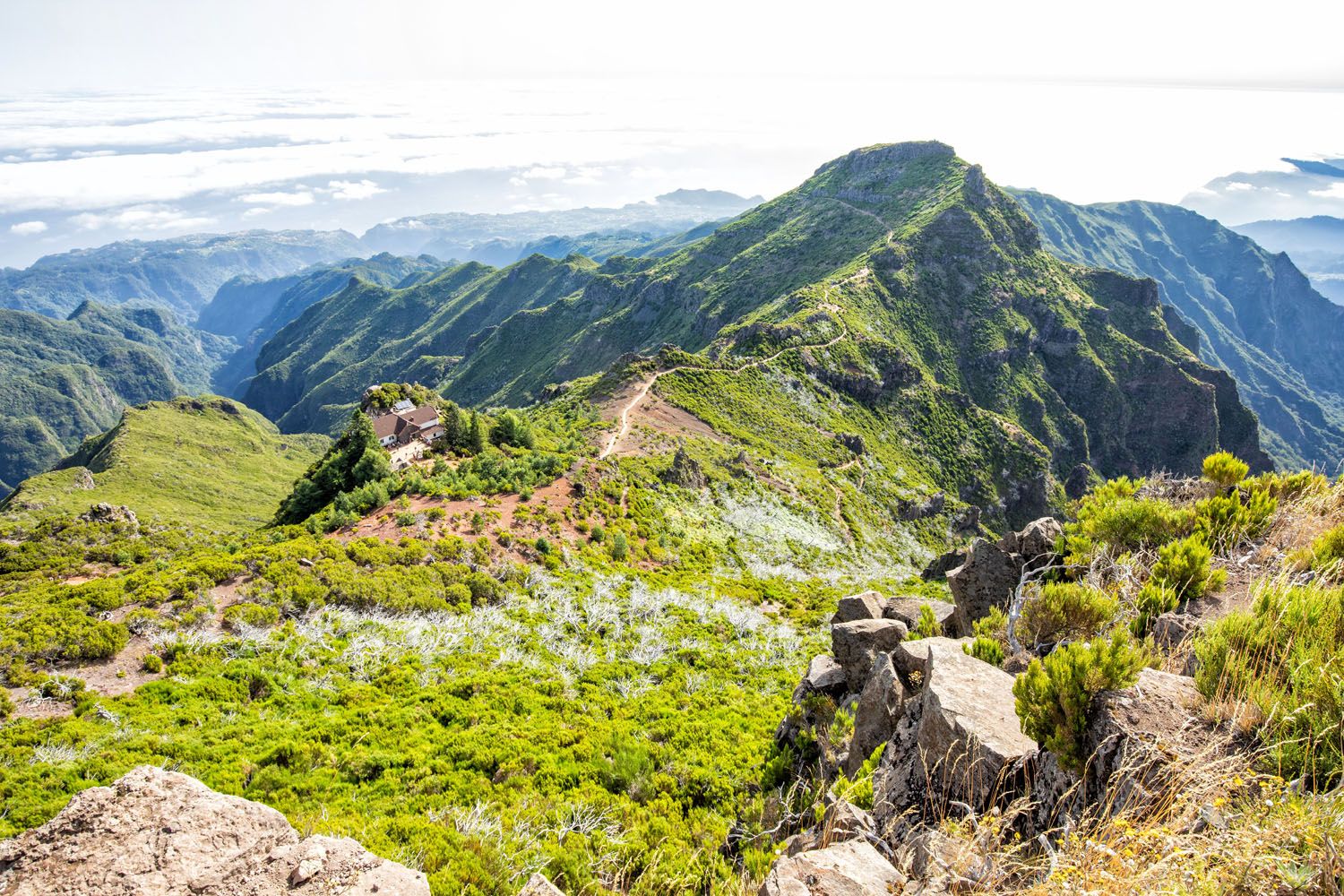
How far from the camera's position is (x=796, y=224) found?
149625 millimetres

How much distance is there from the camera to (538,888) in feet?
17.8

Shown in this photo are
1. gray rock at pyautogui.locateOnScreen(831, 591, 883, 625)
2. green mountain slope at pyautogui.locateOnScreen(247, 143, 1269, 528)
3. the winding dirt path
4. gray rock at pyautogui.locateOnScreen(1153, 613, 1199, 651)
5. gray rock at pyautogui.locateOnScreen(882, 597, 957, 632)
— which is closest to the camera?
gray rock at pyautogui.locateOnScreen(1153, 613, 1199, 651)

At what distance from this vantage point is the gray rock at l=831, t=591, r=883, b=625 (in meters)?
13.6

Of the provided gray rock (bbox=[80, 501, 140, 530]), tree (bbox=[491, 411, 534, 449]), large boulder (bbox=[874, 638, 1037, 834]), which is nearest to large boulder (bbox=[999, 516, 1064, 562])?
large boulder (bbox=[874, 638, 1037, 834])

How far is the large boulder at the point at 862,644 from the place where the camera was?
1044 centimetres

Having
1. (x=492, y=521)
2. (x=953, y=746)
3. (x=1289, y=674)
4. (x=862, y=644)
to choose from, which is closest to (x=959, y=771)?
(x=953, y=746)

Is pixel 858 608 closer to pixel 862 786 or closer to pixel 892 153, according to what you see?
pixel 862 786

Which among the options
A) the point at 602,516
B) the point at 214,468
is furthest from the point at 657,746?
the point at 214,468

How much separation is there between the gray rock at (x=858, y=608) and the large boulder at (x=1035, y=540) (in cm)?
332

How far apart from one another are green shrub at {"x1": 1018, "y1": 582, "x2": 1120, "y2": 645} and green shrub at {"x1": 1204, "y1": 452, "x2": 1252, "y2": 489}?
4.57 meters

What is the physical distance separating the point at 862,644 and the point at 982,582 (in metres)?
2.98

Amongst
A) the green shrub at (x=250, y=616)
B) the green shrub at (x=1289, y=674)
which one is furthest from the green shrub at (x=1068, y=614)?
the green shrub at (x=250, y=616)

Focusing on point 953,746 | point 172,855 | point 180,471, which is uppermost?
point 953,746

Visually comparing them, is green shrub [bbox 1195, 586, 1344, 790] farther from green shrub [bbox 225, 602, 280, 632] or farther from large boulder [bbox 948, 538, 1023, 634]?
green shrub [bbox 225, 602, 280, 632]
